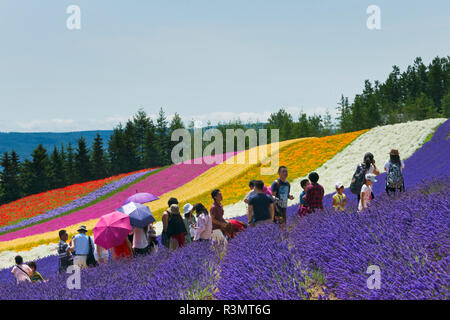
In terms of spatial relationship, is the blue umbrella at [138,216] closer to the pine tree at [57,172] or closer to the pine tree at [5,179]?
the pine tree at [57,172]

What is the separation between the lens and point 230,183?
2678cm

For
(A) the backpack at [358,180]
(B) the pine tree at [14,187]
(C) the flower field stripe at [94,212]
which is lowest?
(B) the pine tree at [14,187]

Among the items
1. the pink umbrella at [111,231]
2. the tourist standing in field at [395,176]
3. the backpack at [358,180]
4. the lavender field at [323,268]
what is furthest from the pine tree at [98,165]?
the lavender field at [323,268]

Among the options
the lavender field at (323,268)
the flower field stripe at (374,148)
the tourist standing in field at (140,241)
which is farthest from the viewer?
the flower field stripe at (374,148)

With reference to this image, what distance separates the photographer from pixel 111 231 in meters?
7.93

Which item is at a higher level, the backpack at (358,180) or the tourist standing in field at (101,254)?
the backpack at (358,180)

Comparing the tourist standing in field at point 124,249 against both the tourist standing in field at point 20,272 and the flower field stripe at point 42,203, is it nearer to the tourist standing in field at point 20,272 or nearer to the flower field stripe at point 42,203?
the tourist standing in field at point 20,272

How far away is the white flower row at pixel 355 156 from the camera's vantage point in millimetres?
20209

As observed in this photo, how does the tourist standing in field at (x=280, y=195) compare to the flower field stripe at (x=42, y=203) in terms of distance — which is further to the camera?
the flower field stripe at (x=42, y=203)

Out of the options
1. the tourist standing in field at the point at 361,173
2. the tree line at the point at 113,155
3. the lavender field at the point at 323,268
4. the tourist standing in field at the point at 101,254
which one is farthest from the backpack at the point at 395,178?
the tree line at the point at 113,155

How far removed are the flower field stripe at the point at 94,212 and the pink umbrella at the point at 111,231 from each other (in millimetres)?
15433

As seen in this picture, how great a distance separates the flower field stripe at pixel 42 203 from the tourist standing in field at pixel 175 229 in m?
32.9

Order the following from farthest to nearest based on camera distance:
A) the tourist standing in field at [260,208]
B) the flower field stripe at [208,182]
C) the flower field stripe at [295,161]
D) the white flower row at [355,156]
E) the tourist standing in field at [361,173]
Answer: the flower field stripe at [208,182]
the flower field stripe at [295,161]
the white flower row at [355,156]
the tourist standing in field at [361,173]
the tourist standing in field at [260,208]
